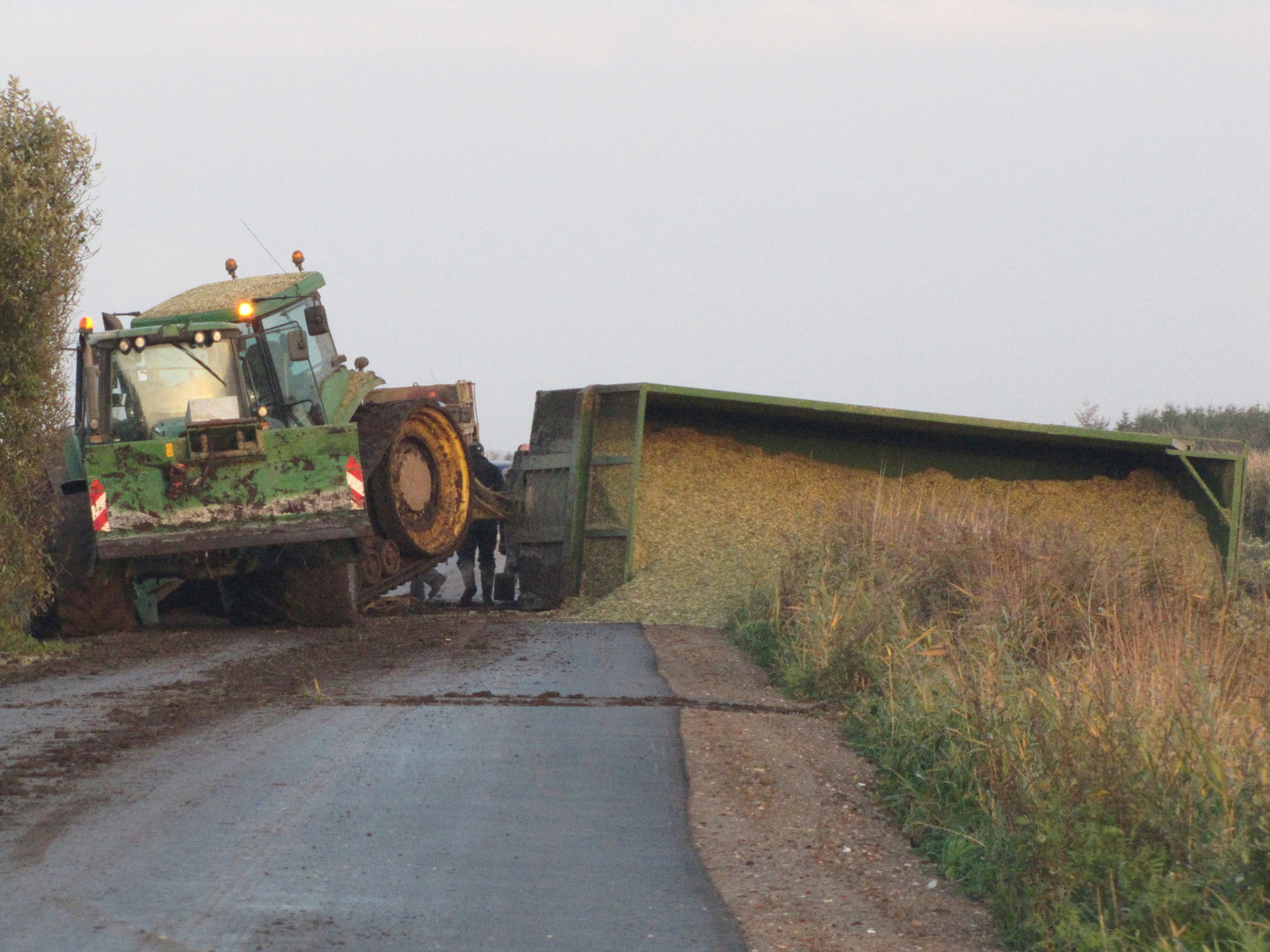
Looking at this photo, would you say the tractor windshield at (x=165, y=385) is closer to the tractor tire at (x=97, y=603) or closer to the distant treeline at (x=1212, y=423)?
the tractor tire at (x=97, y=603)

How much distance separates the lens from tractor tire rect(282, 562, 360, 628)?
1244cm

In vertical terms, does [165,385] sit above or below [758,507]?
above

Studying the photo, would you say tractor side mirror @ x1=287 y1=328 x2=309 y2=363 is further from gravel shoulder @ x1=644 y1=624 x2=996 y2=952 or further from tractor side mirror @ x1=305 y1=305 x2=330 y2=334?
gravel shoulder @ x1=644 y1=624 x2=996 y2=952

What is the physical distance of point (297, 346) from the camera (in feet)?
40.4

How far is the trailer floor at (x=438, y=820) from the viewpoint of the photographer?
457 centimetres

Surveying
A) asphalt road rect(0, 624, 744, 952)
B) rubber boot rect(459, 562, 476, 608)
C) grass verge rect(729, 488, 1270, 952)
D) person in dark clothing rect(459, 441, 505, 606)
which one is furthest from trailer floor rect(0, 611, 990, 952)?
rubber boot rect(459, 562, 476, 608)

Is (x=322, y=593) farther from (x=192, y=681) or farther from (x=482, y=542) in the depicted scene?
(x=482, y=542)

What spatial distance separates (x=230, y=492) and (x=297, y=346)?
151 centimetres

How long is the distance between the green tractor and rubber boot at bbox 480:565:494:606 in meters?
3.21

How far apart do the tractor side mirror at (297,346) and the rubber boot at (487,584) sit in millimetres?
5613

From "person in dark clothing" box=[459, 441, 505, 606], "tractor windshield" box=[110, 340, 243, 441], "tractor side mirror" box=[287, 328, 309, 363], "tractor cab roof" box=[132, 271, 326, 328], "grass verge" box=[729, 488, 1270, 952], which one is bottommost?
"person in dark clothing" box=[459, 441, 505, 606]

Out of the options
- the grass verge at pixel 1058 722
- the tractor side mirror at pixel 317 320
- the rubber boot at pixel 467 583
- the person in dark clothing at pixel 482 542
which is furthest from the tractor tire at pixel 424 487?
the grass verge at pixel 1058 722

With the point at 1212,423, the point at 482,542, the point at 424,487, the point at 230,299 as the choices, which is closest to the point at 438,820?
the point at 424,487

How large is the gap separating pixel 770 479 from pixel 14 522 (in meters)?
7.46
